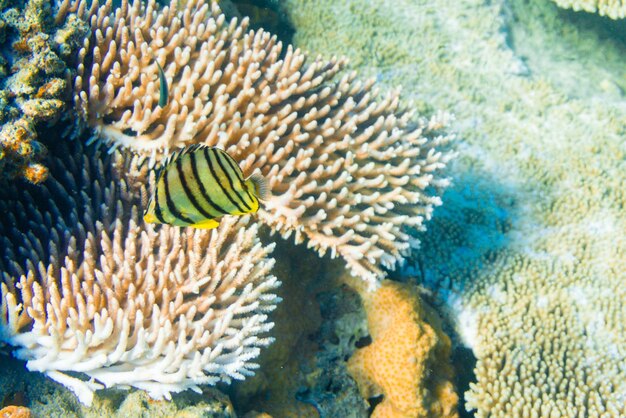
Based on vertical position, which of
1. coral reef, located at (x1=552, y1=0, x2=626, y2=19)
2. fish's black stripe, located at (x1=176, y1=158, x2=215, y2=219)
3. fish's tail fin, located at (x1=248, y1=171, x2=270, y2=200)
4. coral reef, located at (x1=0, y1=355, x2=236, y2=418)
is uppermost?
coral reef, located at (x1=552, y1=0, x2=626, y2=19)

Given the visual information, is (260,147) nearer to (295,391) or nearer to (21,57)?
(21,57)

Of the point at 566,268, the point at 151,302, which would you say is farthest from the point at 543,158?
the point at 151,302

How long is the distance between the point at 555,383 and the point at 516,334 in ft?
1.62

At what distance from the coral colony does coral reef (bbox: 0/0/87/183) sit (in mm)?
189

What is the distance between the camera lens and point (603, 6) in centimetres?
672

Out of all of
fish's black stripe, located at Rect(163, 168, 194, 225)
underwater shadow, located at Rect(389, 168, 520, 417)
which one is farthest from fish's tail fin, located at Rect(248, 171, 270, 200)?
underwater shadow, located at Rect(389, 168, 520, 417)

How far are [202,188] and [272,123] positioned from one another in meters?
1.63

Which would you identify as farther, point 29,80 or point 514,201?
point 514,201

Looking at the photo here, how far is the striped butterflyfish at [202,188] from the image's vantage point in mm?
2113

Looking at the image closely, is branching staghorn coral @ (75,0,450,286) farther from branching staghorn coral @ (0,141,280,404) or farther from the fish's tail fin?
the fish's tail fin

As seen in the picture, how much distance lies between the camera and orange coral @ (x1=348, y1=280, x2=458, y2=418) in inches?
151

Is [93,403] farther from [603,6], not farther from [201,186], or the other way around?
[603,6]

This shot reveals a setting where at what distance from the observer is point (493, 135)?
587cm

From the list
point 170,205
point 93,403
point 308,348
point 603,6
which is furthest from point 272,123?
point 603,6
